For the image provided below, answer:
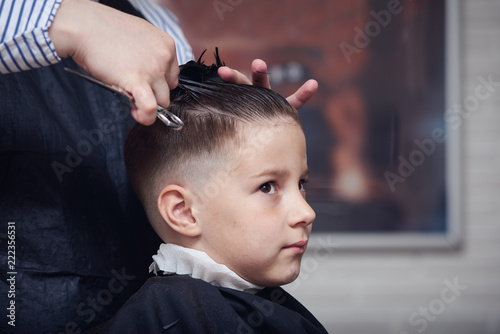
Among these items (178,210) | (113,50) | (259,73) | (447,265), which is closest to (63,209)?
(178,210)

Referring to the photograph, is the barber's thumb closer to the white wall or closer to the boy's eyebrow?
the boy's eyebrow

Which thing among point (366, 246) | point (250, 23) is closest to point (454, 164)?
point (366, 246)

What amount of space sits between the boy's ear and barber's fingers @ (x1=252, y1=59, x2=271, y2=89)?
26 cm

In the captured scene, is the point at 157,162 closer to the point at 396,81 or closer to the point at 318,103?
the point at 318,103

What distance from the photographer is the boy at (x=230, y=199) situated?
78cm

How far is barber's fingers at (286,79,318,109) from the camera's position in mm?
967

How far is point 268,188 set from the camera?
801mm

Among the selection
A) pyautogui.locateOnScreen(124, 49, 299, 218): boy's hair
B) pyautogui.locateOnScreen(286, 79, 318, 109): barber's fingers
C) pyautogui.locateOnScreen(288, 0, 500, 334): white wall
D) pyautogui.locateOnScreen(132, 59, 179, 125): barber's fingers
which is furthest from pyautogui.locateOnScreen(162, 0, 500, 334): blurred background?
pyautogui.locateOnScreen(132, 59, 179, 125): barber's fingers

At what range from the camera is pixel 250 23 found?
6.86 ft

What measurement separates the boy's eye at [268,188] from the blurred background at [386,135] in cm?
Result: 129

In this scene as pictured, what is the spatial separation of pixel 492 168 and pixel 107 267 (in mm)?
1856

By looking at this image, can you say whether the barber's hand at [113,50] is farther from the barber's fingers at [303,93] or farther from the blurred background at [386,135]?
the blurred background at [386,135]

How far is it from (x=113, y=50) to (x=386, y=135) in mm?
1665

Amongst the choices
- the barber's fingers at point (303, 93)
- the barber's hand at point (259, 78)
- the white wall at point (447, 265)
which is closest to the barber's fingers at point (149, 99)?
the barber's hand at point (259, 78)
